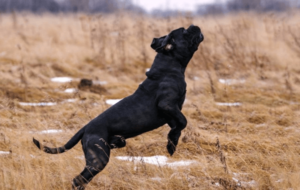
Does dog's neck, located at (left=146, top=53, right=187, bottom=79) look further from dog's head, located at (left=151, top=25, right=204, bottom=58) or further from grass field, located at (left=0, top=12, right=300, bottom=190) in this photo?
grass field, located at (left=0, top=12, right=300, bottom=190)

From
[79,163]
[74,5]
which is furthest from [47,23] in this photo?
[74,5]

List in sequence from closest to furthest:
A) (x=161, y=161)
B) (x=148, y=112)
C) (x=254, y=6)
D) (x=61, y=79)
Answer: (x=148, y=112) < (x=161, y=161) < (x=61, y=79) < (x=254, y=6)

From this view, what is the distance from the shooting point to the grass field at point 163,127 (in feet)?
12.4

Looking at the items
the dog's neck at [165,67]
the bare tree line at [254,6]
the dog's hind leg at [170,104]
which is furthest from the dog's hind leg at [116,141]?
the bare tree line at [254,6]

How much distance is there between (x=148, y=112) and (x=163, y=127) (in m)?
2.36

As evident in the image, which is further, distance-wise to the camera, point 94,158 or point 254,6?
point 254,6

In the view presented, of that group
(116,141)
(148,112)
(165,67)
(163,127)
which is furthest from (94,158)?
(163,127)

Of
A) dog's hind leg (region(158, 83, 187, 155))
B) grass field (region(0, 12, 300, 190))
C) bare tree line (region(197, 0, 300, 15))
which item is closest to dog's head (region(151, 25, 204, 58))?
dog's hind leg (region(158, 83, 187, 155))

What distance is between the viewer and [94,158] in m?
3.00

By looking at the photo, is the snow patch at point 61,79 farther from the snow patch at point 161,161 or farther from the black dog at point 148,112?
the black dog at point 148,112

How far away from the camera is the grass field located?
3766 mm

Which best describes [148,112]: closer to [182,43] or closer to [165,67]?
[165,67]

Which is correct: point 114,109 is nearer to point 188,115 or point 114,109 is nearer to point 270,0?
point 188,115

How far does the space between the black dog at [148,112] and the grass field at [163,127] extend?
0.49 meters
